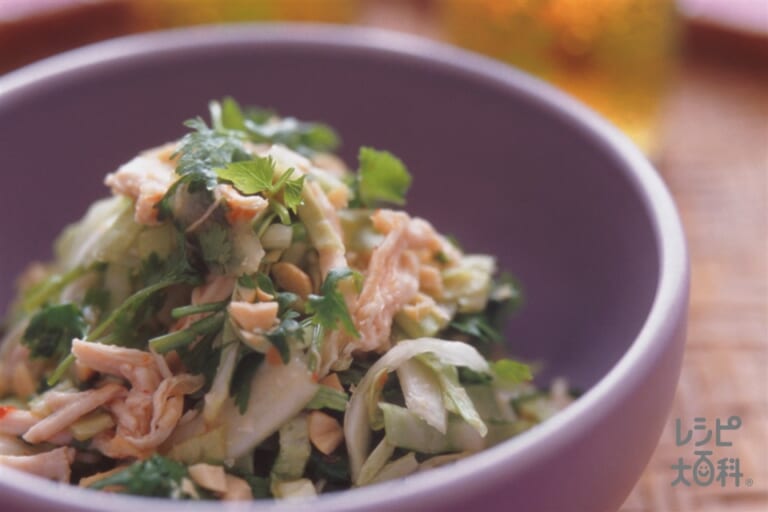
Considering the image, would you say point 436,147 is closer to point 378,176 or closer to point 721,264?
point 378,176

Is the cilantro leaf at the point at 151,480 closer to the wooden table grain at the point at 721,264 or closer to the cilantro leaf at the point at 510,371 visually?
the cilantro leaf at the point at 510,371

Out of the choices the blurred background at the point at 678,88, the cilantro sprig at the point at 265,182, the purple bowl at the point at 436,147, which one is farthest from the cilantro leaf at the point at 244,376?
the blurred background at the point at 678,88

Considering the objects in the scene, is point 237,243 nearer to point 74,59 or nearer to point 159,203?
point 159,203

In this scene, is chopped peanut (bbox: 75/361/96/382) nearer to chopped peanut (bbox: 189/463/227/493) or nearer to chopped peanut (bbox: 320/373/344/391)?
chopped peanut (bbox: 189/463/227/493)

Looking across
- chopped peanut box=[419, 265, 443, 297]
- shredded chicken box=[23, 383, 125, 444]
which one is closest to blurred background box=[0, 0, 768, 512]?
chopped peanut box=[419, 265, 443, 297]

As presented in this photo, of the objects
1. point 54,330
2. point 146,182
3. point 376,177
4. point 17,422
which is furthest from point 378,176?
point 17,422

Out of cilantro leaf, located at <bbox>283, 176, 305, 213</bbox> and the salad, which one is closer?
the salad
